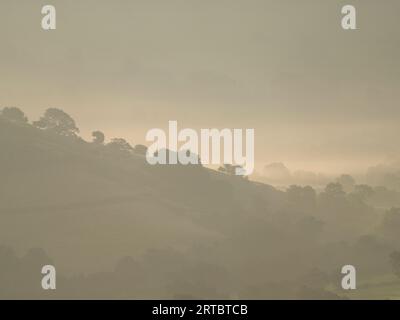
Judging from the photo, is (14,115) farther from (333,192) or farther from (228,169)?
(333,192)

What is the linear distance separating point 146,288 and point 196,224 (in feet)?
139

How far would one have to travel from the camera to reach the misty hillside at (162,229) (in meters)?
94.0

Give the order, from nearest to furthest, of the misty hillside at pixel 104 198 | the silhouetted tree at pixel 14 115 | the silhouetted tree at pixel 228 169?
the misty hillside at pixel 104 198 < the silhouetted tree at pixel 14 115 < the silhouetted tree at pixel 228 169

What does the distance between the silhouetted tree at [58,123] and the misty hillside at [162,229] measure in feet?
6.15

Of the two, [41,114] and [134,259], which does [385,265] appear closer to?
[134,259]

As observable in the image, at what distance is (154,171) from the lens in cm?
17512

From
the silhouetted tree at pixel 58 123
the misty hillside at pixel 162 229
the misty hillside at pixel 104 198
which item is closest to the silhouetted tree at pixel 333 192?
the misty hillside at pixel 162 229

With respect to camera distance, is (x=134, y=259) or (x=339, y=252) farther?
(x=339, y=252)

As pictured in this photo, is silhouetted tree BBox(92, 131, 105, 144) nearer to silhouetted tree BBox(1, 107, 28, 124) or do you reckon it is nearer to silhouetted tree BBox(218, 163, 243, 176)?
silhouetted tree BBox(1, 107, 28, 124)

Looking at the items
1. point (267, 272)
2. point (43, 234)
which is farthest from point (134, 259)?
point (267, 272)

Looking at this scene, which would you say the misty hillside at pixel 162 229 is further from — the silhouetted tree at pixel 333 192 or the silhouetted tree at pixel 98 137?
the silhouetted tree at pixel 98 137

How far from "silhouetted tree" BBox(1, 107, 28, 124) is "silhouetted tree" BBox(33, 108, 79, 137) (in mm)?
6366

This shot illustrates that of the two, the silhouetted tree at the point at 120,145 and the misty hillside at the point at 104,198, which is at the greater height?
the silhouetted tree at the point at 120,145

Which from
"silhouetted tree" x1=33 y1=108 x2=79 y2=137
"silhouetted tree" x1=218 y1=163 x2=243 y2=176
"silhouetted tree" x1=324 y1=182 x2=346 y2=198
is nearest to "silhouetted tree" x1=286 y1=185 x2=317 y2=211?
"silhouetted tree" x1=324 y1=182 x2=346 y2=198
